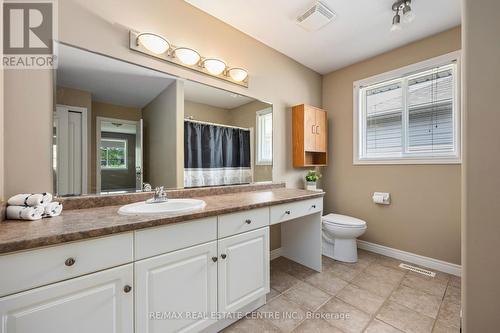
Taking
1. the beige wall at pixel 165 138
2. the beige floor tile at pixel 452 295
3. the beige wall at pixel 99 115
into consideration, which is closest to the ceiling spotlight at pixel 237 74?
the beige wall at pixel 165 138

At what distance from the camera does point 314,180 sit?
104 inches

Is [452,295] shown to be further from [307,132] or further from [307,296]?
[307,132]

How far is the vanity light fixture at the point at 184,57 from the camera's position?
1472 millimetres

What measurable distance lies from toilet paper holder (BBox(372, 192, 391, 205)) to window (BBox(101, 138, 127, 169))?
2.67 meters

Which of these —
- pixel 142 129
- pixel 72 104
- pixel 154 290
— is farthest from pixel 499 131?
pixel 72 104

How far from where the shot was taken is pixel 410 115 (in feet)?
7.71


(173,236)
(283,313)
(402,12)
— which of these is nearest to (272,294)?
(283,313)

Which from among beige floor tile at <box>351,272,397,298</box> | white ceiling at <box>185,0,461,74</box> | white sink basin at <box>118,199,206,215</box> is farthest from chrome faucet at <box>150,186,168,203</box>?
beige floor tile at <box>351,272,397,298</box>

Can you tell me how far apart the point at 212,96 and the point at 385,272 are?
2.46 metres

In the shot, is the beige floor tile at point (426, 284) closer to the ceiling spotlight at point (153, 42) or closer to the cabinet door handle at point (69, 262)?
the cabinet door handle at point (69, 262)

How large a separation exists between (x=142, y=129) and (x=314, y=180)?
2028 millimetres

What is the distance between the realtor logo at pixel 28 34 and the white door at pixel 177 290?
1.31 metres

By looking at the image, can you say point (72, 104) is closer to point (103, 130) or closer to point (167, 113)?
point (103, 130)

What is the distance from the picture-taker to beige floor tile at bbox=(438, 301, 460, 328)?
55.6 inches
